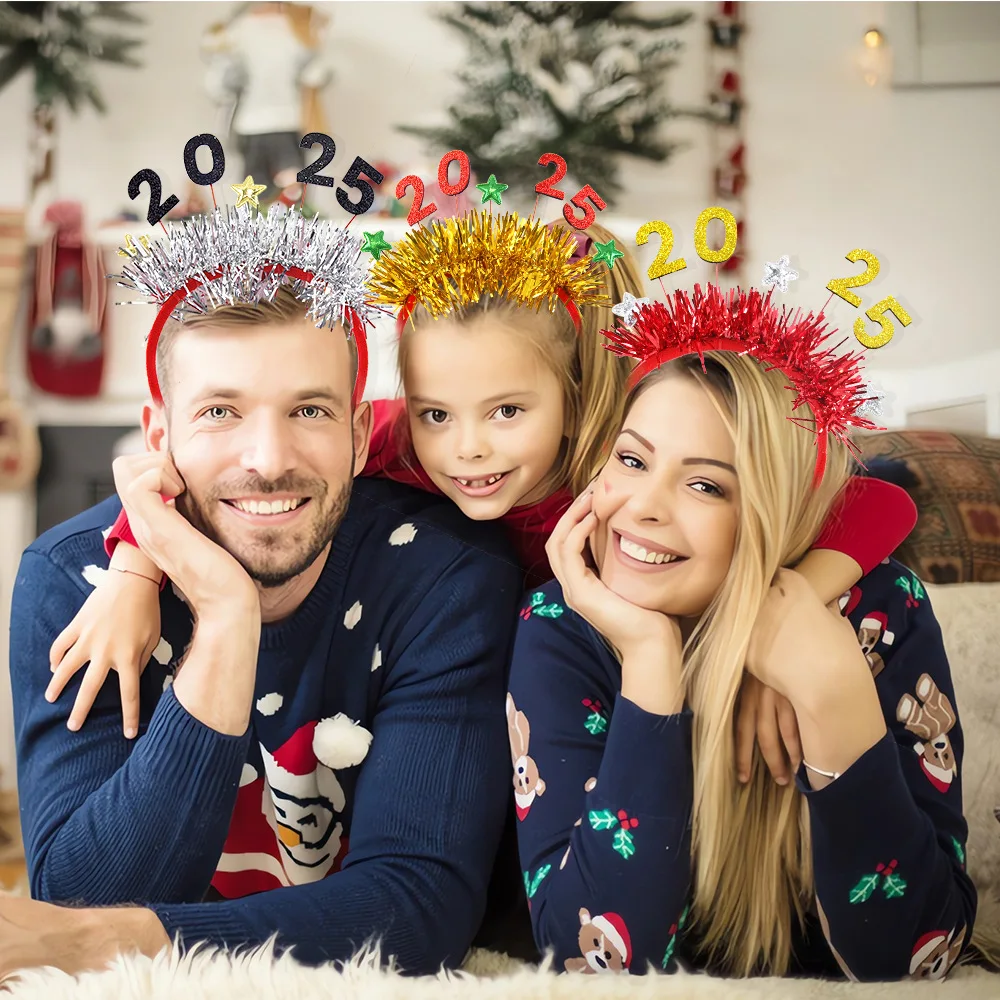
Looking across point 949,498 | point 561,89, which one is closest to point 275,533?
point 949,498

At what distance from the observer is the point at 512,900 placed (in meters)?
0.88

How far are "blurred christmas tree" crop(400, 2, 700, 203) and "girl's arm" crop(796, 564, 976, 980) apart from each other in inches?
31.6

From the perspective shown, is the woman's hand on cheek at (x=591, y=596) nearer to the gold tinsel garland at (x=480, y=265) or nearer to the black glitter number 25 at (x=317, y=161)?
the gold tinsel garland at (x=480, y=265)

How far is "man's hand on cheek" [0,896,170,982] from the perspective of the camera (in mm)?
646

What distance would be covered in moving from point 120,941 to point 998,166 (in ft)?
3.89

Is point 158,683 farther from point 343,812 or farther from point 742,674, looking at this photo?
point 742,674

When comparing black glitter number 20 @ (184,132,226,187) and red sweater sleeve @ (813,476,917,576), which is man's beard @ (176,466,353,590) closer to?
black glitter number 20 @ (184,132,226,187)

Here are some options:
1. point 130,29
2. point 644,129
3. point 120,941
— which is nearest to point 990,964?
point 120,941

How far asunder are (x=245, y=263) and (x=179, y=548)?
0.24m

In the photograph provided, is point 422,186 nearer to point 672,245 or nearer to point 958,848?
point 672,245

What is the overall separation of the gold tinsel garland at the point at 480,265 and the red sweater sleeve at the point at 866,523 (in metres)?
0.28

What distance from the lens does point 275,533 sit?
795mm

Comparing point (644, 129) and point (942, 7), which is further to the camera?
point (644, 129)

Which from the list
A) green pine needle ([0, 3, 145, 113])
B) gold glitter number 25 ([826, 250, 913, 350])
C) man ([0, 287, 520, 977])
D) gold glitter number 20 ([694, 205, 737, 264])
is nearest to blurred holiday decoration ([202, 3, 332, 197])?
green pine needle ([0, 3, 145, 113])
